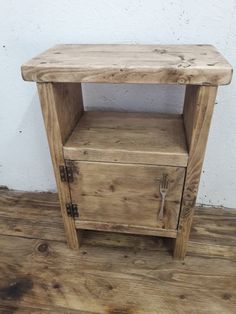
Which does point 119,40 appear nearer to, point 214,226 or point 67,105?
point 67,105

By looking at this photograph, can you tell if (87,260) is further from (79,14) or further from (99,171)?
(79,14)

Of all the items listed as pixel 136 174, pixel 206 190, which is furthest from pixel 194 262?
pixel 136 174

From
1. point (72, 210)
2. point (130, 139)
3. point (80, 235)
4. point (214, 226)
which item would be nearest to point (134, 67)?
point (130, 139)

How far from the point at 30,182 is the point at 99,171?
670 millimetres

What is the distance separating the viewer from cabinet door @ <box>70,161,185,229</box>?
2.74ft

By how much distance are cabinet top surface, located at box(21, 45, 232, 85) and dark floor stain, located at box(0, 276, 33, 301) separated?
71cm

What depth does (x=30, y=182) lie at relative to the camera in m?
1.40

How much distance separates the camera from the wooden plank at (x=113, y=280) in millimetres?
916

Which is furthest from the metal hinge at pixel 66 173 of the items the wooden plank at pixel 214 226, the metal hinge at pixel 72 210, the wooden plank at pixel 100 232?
the wooden plank at pixel 214 226

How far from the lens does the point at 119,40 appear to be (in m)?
0.94

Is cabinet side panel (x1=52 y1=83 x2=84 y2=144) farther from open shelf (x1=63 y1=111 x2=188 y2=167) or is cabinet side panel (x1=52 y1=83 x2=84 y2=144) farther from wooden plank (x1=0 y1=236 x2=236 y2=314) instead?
wooden plank (x1=0 y1=236 x2=236 y2=314)

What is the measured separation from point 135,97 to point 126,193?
1.22ft

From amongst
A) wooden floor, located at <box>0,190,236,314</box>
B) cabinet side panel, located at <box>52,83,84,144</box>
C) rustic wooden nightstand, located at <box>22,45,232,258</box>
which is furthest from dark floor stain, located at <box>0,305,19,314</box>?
cabinet side panel, located at <box>52,83,84,144</box>

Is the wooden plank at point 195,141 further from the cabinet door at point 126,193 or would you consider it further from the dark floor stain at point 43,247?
the dark floor stain at point 43,247
